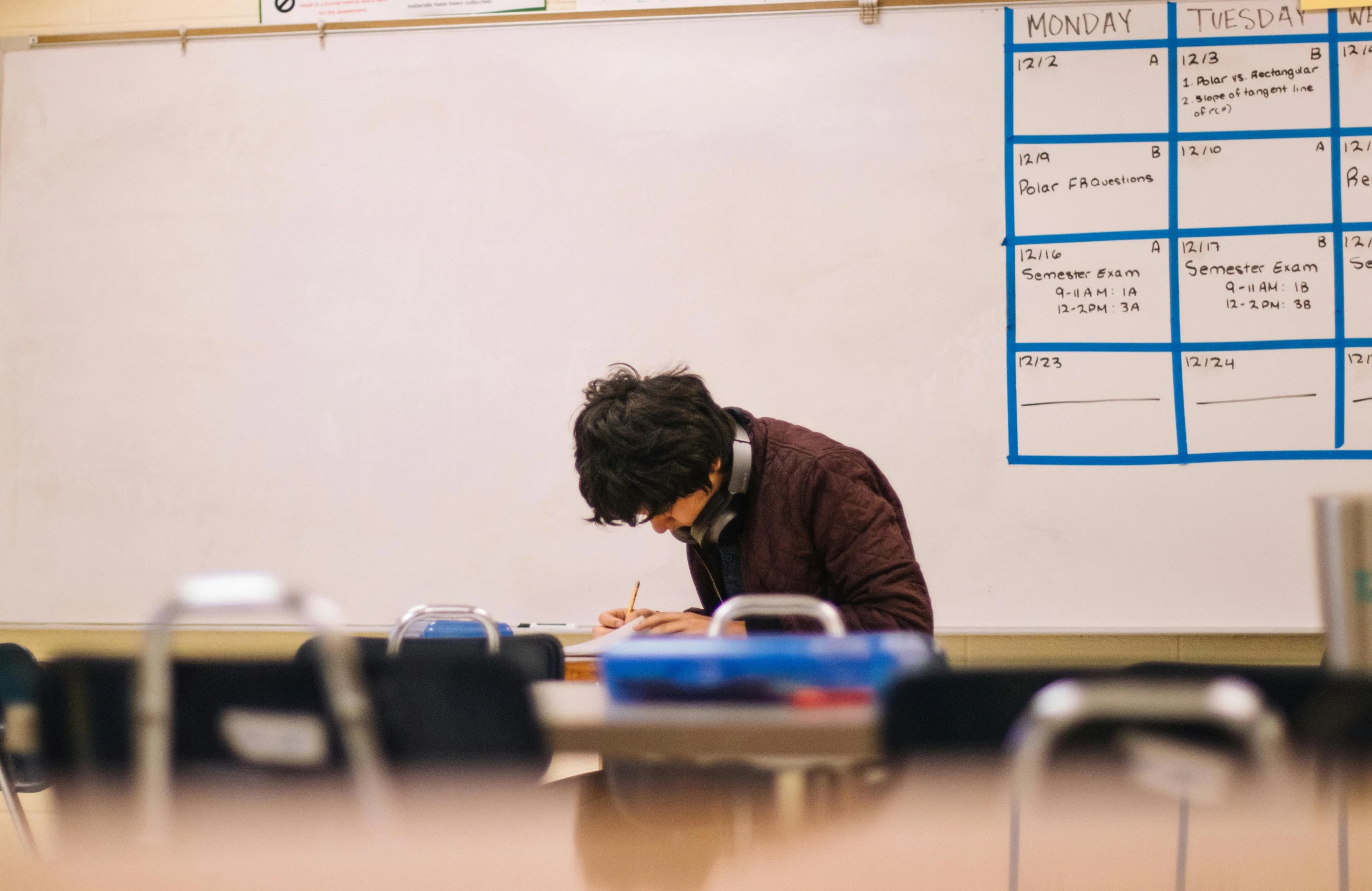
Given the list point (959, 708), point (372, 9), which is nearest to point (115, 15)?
point (372, 9)

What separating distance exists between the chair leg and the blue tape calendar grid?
2155 millimetres

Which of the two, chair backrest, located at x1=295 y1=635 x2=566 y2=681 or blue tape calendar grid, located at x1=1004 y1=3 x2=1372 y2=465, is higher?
blue tape calendar grid, located at x1=1004 y1=3 x2=1372 y2=465

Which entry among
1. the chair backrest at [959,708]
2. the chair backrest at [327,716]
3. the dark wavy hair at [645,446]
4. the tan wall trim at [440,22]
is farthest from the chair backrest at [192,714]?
the tan wall trim at [440,22]

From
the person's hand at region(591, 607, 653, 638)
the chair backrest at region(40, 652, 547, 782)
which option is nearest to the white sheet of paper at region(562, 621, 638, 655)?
the person's hand at region(591, 607, 653, 638)

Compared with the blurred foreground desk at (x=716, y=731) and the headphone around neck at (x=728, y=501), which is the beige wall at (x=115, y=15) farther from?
the blurred foreground desk at (x=716, y=731)

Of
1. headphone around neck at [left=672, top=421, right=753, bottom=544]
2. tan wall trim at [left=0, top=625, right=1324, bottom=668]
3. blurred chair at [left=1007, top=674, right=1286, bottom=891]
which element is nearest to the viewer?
blurred chair at [left=1007, top=674, right=1286, bottom=891]

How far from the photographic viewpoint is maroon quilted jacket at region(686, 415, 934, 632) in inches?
66.2

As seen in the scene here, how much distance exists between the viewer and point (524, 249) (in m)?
2.75

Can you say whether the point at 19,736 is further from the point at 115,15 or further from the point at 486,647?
the point at 115,15

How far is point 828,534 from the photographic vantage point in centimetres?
178

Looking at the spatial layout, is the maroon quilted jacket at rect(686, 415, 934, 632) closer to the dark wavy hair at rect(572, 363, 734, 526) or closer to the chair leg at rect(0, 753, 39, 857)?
the dark wavy hair at rect(572, 363, 734, 526)

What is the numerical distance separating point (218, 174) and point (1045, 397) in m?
2.32

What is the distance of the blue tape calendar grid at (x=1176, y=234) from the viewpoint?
99.1 inches

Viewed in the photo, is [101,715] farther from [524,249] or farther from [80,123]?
[80,123]
